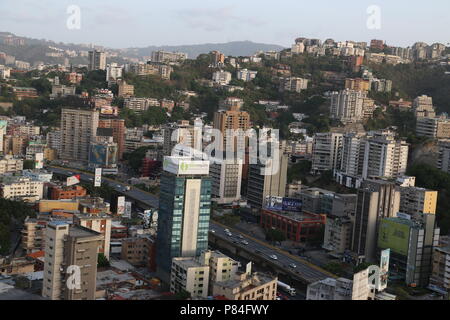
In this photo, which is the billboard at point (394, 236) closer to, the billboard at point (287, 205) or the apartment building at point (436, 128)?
the billboard at point (287, 205)

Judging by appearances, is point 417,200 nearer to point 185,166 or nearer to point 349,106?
point 185,166

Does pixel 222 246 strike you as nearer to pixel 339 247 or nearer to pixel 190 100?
pixel 339 247

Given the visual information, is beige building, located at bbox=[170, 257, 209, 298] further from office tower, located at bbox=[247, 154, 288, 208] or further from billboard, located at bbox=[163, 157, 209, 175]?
office tower, located at bbox=[247, 154, 288, 208]

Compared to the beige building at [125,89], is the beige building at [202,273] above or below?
below

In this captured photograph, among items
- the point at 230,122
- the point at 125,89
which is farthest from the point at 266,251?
the point at 125,89

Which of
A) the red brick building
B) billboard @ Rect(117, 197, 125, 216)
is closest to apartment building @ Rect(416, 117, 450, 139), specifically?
the red brick building

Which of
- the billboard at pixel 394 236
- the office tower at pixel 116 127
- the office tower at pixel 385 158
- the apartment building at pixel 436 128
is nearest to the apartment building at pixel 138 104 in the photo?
the office tower at pixel 116 127
